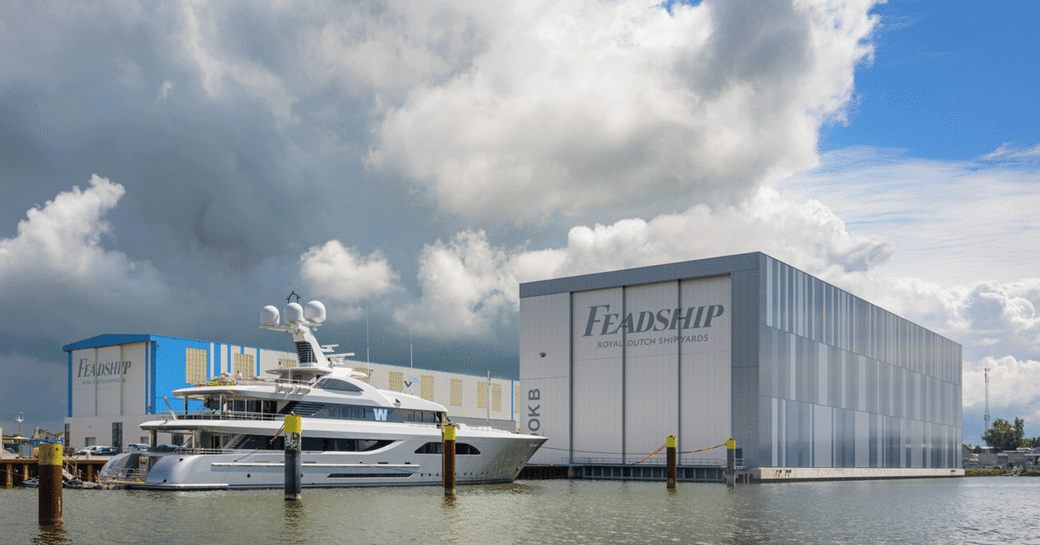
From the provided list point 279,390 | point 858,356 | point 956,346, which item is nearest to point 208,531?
point 279,390

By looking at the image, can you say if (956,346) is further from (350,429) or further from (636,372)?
(350,429)

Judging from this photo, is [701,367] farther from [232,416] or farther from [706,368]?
[232,416]

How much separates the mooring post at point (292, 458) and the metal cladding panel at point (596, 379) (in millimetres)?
25623

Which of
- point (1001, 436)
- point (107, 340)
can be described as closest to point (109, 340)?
point (107, 340)

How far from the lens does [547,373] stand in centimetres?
5700

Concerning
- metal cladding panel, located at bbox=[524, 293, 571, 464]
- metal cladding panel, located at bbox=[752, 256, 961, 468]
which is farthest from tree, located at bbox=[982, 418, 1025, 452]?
metal cladding panel, located at bbox=[524, 293, 571, 464]

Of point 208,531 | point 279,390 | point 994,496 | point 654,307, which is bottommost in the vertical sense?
point 994,496

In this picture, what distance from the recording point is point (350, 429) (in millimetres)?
38188

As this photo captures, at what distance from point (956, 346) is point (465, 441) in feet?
202

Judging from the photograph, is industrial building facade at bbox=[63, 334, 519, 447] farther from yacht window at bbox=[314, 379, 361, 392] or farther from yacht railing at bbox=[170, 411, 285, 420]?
yacht railing at bbox=[170, 411, 285, 420]

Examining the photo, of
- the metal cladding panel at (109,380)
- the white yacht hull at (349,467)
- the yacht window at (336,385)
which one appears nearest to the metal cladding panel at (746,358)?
the white yacht hull at (349,467)

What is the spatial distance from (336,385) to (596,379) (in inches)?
747

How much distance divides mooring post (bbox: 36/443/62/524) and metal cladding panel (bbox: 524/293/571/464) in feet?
113

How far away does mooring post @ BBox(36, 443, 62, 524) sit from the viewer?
24.2 m
